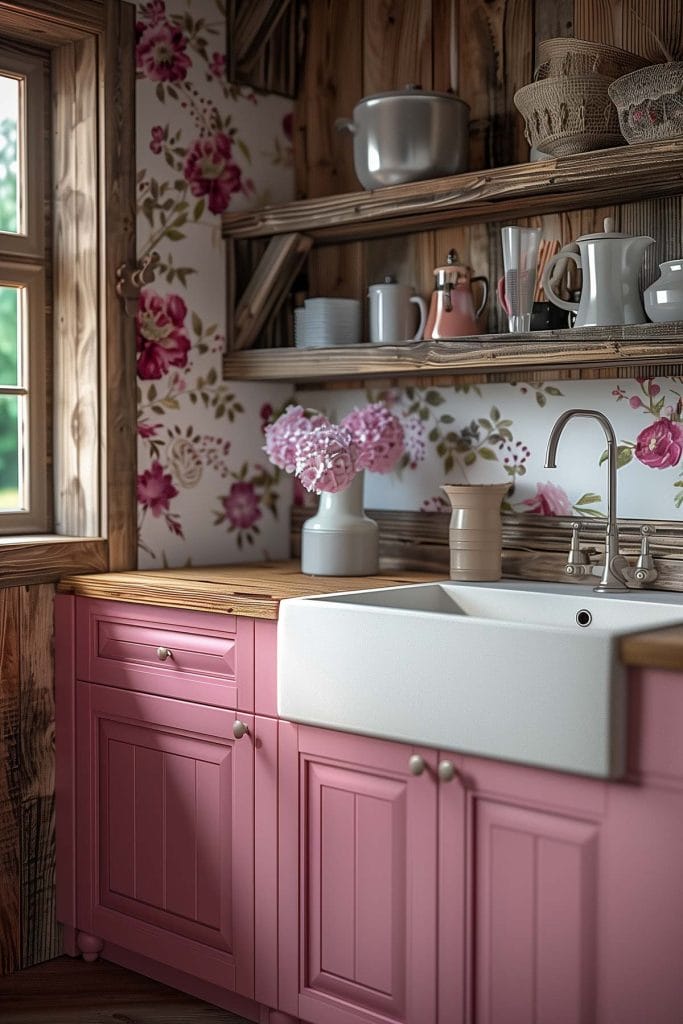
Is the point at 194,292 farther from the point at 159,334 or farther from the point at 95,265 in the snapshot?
the point at 95,265

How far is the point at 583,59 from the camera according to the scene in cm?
231

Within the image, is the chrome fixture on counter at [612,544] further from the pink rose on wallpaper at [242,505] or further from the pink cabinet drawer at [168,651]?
the pink rose on wallpaper at [242,505]

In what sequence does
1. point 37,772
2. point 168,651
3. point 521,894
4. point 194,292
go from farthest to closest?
point 194,292, point 37,772, point 168,651, point 521,894

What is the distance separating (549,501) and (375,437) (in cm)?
41

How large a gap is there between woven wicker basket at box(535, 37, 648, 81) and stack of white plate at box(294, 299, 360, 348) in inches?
28.4

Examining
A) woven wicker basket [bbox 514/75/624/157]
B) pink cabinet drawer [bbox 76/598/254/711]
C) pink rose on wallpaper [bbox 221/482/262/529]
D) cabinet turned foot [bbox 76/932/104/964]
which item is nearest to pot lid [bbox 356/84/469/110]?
woven wicker basket [bbox 514/75/624/157]

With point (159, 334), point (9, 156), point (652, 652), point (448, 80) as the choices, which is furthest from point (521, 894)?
point (9, 156)

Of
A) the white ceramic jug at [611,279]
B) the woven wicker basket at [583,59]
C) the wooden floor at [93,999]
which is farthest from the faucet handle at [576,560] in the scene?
the wooden floor at [93,999]

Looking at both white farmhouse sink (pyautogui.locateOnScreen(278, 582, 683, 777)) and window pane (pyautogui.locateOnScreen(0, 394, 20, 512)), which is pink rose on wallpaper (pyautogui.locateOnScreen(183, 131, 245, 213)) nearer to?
window pane (pyautogui.locateOnScreen(0, 394, 20, 512))

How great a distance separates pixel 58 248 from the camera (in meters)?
2.79

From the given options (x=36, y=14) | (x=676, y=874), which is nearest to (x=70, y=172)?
(x=36, y=14)

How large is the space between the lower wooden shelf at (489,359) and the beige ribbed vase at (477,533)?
0.26m

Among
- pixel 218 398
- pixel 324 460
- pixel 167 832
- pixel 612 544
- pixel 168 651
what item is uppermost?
pixel 218 398

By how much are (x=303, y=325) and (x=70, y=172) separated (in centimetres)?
63
